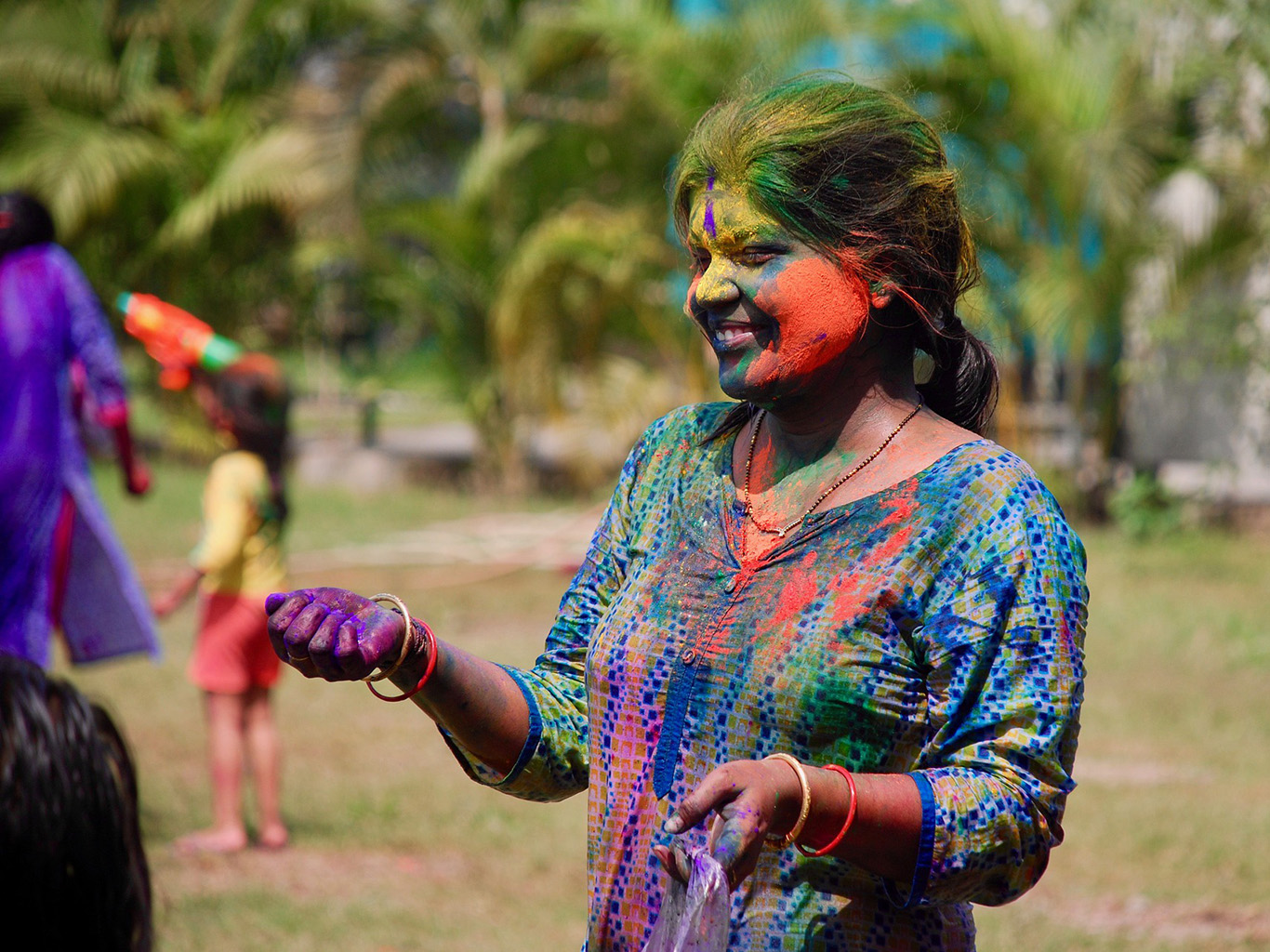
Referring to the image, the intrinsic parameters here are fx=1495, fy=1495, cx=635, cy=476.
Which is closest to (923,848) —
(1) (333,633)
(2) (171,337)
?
(1) (333,633)

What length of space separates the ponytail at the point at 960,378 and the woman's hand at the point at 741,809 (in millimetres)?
628

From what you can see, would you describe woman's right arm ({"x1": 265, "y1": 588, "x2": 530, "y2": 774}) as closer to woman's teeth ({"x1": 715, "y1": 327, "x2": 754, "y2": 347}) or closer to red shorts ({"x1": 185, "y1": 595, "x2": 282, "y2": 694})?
woman's teeth ({"x1": 715, "y1": 327, "x2": 754, "y2": 347})

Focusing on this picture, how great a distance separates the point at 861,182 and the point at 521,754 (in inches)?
31.4

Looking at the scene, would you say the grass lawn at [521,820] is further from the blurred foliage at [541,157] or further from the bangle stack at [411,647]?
the blurred foliage at [541,157]

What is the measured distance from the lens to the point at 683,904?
1511 millimetres

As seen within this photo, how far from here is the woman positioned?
1.53 metres

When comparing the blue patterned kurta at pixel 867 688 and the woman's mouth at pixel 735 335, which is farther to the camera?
the woman's mouth at pixel 735 335

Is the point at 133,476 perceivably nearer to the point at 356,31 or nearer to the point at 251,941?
the point at 251,941

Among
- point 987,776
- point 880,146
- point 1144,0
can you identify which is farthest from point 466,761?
point 1144,0

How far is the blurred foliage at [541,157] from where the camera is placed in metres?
10.6

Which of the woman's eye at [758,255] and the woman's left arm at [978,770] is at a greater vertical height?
the woman's eye at [758,255]

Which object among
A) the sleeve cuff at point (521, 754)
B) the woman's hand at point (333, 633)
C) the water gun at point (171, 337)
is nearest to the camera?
the woman's hand at point (333, 633)

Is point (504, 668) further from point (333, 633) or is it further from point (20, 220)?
point (20, 220)

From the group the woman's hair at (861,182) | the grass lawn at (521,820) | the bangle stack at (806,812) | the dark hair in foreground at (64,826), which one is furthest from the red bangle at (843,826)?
the grass lawn at (521,820)
